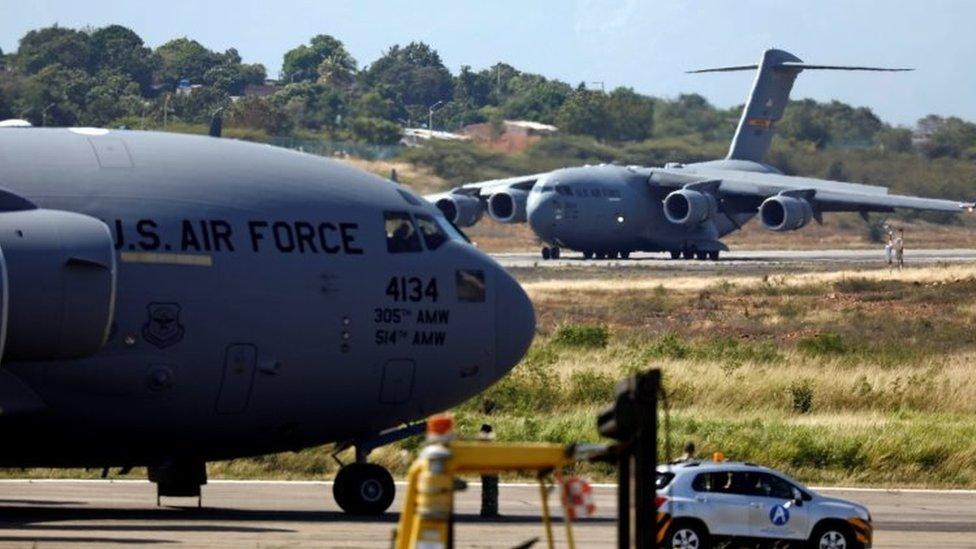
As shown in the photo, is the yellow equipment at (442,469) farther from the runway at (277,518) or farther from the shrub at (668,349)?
the shrub at (668,349)

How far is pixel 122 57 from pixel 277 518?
9543 cm

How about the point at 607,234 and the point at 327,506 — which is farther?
the point at 607,234

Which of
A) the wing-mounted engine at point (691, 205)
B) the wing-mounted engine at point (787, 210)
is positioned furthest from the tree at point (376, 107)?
the wing-mounted engine at point (787, 210)

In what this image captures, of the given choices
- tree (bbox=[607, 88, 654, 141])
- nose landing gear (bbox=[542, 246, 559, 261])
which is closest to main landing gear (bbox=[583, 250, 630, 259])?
nose landing gear (bbox=[542, 246, 559, 261])

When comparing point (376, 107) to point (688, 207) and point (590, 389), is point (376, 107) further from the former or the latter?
point (590, 389)

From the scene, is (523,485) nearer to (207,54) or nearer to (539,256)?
(539,256)

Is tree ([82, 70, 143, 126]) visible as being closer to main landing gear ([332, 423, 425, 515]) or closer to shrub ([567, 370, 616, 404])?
shrub ([567, 370, 616, 404])

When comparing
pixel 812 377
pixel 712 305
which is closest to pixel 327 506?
pixel 812 377

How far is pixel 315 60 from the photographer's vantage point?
165 metres

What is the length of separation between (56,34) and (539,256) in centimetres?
3946

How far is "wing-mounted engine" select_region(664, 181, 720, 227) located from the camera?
75875 millimetres

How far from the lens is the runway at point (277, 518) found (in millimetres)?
18047

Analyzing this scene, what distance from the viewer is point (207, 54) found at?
427 ft

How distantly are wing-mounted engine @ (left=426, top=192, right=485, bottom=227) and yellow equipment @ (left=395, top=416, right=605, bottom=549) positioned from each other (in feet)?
217
